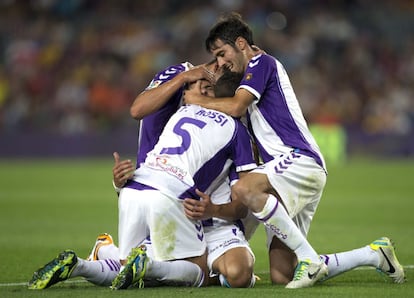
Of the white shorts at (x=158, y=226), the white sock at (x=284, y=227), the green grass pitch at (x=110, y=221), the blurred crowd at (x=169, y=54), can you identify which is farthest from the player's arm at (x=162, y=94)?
the blurred crowd at (x=169, y=54)

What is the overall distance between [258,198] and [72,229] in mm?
4857

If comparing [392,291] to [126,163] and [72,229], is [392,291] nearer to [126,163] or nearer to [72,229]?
[126,163]

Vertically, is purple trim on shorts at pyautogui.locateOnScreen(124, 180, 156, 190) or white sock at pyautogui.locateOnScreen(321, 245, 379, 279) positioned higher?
purple trim on shorts at pyautogui.locateOnScreen(124, 180, 156, 190)

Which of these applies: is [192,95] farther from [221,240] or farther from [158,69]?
[158,69]

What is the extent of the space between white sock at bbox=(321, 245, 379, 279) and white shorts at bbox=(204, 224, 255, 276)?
553 mm

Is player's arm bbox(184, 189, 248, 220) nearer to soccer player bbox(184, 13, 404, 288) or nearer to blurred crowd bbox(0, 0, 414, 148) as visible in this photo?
soccer player bbox(184, 13, 404, 288)

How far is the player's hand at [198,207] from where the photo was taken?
641cm

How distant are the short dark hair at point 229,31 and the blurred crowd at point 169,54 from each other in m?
15.9

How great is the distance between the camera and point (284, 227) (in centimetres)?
639

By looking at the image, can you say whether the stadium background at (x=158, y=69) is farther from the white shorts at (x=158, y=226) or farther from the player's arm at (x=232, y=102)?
the white shorts at (x=158, y=226)

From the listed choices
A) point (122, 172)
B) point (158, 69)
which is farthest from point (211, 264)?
point (158, 69)

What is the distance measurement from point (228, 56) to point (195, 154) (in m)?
0.85

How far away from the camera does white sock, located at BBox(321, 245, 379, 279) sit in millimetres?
6555

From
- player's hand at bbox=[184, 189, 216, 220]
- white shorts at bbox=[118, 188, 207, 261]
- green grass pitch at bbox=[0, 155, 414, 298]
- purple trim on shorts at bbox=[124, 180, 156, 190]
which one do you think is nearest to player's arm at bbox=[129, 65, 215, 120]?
purple trim on shorts at bbox=[124, 180, 156, 190]
